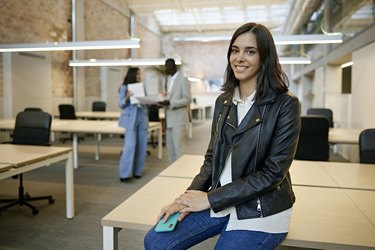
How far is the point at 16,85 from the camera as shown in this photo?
7012mm

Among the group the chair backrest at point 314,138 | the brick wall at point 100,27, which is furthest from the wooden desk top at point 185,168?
the brick wall at point 100,27

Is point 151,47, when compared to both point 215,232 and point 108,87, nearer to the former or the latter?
point 108,87

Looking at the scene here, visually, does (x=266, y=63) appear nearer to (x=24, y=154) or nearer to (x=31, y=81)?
(x=24, y=154)

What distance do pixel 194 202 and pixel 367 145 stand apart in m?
1.97

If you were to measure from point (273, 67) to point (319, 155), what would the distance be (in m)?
2.45

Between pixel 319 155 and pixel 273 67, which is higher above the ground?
pixel 273 67

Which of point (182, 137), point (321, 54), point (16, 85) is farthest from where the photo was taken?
point (321, 54)

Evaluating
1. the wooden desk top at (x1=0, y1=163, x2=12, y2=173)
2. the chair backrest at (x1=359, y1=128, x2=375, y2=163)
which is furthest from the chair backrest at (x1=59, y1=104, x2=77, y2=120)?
the chair backrest at (x1=359, y1=128, x2=375, y2=163)

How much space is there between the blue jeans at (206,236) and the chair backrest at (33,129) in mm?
2636

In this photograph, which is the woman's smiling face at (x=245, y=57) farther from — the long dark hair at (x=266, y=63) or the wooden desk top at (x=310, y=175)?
the wooden desk top at (x=310, y=175)

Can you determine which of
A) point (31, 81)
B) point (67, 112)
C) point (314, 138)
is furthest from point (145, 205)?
point (31, 81)

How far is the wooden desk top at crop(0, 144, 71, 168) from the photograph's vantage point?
99.5 inches

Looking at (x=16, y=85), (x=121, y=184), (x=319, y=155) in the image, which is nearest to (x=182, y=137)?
(x=121, y=184)

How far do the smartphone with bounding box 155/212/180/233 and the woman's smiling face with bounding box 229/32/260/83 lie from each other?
64cm
